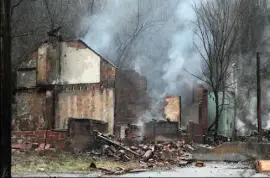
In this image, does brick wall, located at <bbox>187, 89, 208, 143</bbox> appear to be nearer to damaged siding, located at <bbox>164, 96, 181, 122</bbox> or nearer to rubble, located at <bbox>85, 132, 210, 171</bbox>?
damaged siding, located at <bbox>164, 96, 181, 122</bbox>

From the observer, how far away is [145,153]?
15461 mm

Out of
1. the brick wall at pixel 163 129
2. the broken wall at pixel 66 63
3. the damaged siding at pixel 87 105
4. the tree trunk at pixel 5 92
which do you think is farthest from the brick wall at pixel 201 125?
the tree trunk at pixel 5 92

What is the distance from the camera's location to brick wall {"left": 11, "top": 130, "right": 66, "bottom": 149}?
14828mm

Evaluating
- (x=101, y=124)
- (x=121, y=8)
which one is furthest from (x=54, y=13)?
(x=101, y=124)

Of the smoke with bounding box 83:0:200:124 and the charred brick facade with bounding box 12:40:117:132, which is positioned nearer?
the charred brick facade with bounding box 12:40:117:132

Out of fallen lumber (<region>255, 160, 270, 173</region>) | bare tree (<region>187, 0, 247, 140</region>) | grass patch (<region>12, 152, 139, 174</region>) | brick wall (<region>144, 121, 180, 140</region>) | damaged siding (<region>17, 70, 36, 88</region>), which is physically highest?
bare tree (<region>187, 0, 247, 140</region>)

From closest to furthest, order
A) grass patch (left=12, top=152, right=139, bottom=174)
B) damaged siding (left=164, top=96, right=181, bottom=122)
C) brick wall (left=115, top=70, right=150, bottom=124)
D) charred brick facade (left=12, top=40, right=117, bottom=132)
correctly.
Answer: grass patch (left=12, top=152, right=139, bottom=174)
charred brick facade (left=12, top=40, right=117, bottom=132)
damaged siding (left=164, top=96, right=181, bottom=122)
brick wall (left=115, top=70, right=150, bottom=124)

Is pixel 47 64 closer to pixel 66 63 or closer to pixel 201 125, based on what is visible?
pixel 66 63

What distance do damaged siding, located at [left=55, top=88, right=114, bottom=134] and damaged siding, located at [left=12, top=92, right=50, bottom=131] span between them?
88 cm

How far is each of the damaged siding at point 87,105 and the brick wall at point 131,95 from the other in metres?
5.32

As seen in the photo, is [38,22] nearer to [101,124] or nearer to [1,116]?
[101,124]

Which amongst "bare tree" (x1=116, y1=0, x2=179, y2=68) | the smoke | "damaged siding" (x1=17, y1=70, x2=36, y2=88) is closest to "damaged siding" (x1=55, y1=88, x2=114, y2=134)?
"damaged siding" (x1=17, y1=70, x2=36, y2=88)

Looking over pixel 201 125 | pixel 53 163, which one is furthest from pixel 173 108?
pixel 53 163

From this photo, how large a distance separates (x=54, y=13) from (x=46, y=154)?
14957 mm
